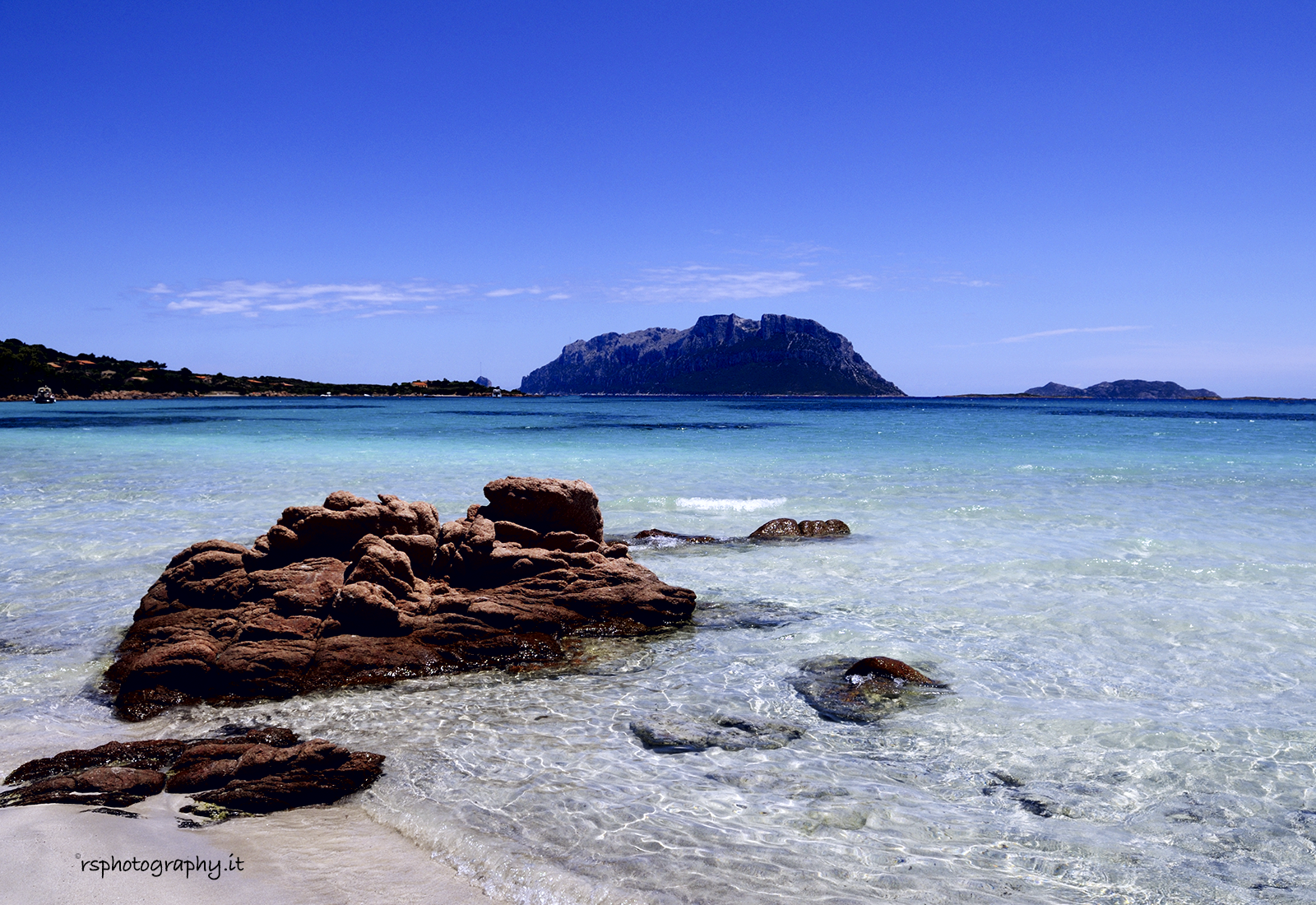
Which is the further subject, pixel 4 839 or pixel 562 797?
pixel 562 797

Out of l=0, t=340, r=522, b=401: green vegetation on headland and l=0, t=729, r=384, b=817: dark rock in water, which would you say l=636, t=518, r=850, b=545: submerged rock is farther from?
l=0, t=340, r=522, b=401: green vegetation on headland

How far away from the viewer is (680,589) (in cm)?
977

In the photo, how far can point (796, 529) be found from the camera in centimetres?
1495

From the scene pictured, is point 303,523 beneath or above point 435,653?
above

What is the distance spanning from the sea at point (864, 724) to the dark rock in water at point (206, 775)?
0.34 m

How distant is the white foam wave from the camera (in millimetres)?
18891

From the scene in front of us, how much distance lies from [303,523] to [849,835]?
7.77 m

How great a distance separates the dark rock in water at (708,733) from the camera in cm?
616

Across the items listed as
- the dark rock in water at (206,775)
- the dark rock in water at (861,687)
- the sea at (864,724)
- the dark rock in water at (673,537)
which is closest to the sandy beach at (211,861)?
the dark rock in water at (206,775)

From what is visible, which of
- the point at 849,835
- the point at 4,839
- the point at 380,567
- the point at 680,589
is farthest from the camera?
the point at 680,589

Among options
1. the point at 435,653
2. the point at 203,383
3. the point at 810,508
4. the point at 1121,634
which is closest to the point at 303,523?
the point at 435,653

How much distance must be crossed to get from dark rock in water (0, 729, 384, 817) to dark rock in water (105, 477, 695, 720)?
128 centimetres

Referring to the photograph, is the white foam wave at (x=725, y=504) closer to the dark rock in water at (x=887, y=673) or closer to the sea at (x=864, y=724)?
the sea at (x=864, y=724)

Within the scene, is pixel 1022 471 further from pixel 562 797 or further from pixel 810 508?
pixel 562 797
